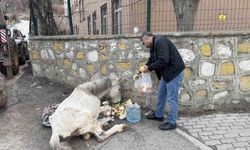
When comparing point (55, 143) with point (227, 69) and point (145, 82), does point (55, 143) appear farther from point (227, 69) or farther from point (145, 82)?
point (227, 69)

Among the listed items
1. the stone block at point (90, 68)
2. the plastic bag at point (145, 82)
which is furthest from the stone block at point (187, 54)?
the stone block at point (90, 68)

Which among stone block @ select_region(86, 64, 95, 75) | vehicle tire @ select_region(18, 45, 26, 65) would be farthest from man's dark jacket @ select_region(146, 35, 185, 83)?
vehicle tire @ select_region(18, 45, 26, 65)

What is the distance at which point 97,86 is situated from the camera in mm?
5449

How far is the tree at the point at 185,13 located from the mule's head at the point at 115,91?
170cm

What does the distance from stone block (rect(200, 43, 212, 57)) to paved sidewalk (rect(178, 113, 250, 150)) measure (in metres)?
1.12

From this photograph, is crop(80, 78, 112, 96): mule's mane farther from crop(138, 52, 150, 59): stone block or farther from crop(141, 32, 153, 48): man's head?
crop(141, 32, 153, 48): man's head

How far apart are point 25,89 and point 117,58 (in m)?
2.85

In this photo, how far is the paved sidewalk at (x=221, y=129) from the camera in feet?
13.8

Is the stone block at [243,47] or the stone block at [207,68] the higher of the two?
the stone block at [243,47]

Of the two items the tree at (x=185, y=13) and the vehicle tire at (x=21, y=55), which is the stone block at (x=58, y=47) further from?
the vehicle tire at (x=21, y=55)

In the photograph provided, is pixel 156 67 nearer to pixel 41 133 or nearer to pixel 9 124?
pixel 41 133

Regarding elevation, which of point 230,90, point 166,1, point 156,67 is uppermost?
point 166,1

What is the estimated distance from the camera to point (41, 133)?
4.73 m

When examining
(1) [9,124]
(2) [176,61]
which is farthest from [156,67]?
(1) [9,124]
